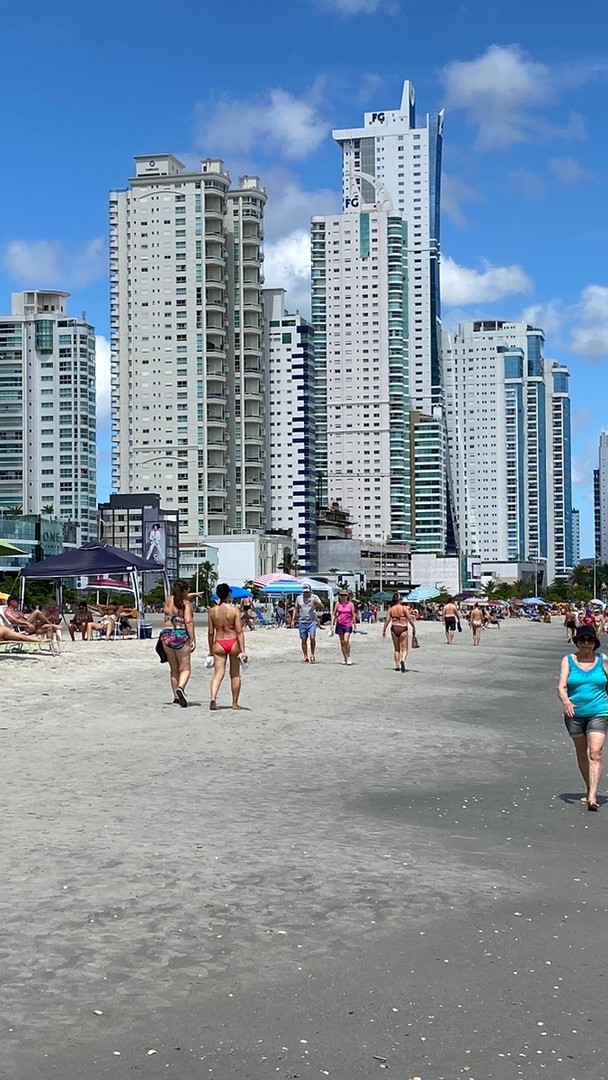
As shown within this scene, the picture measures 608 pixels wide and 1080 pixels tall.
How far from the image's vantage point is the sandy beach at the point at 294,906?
14.4 feet

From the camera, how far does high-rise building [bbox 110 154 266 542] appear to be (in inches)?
4963

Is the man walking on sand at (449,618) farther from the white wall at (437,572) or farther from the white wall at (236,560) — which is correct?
the white wall at (437,572)

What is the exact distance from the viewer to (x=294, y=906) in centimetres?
618

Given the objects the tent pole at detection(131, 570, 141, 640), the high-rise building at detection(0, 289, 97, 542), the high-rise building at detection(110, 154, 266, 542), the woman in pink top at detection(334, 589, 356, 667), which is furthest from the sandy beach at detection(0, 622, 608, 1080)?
the high-rise building at detection(0, 289, 97, 542)

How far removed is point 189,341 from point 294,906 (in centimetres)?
12265

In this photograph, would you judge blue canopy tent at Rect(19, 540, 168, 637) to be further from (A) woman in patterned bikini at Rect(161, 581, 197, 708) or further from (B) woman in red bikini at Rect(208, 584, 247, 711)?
(B) woman in red bikini at Rect(208, 584, 247, 711)

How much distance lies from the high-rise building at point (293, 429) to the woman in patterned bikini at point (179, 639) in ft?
458

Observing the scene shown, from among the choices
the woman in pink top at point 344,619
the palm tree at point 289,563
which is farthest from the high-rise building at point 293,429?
the woman in pink top at point 344,619

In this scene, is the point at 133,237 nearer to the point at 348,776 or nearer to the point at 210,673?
the point at 210,673

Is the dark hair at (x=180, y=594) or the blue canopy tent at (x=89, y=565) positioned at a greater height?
the blue canopy tent at (x=89, y=565)

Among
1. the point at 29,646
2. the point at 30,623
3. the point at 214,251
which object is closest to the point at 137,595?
the point at 30,623

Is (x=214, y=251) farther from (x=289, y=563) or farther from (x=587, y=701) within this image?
(x=587, y=701)

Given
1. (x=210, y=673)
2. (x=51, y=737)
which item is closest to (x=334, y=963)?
(x=51, y=737)

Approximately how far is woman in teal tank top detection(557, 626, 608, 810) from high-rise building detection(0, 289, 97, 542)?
157 meters
